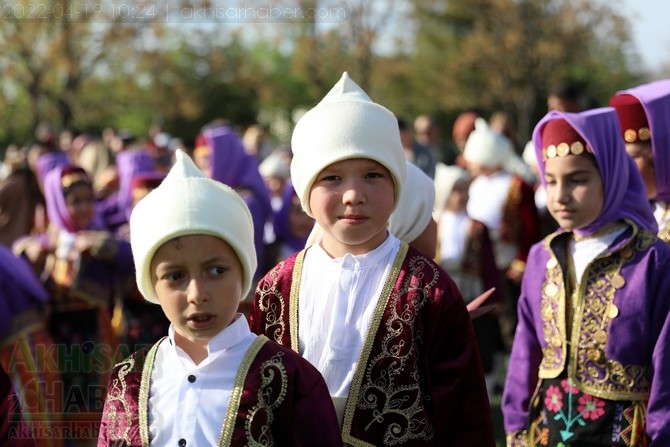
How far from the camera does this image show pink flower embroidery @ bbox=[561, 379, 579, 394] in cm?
424

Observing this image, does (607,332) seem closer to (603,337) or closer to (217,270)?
(603,337)

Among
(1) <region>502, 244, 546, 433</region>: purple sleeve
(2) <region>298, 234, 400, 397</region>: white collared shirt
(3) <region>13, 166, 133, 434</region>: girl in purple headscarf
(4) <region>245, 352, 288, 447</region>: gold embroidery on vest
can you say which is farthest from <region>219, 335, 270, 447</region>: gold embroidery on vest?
(3) <region>13, 166, 133, 434</region>: girl in purple headscarf

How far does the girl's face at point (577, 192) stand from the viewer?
4238 mm

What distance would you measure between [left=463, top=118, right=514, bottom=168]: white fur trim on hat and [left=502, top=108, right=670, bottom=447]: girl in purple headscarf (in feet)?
16.1

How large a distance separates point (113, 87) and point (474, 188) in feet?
79.4

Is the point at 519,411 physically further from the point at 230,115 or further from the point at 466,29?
the point at 466,29

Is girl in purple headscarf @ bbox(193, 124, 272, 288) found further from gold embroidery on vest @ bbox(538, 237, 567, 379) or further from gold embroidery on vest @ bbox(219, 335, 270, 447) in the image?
gold embroidery on vest @ bbox(219, 335, 270, 447)

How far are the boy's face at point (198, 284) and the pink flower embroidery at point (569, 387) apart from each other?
5.57 feet

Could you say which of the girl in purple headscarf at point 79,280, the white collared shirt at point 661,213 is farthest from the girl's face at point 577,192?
the girl in purple headscarf at point 79,280

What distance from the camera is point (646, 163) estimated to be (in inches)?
190

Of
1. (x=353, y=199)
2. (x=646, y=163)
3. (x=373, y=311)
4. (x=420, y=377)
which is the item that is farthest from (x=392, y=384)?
(x=646, y=163)

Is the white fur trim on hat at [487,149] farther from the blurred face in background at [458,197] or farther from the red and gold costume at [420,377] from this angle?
the red and gold costume at [420,377]

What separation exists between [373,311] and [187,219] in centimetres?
68

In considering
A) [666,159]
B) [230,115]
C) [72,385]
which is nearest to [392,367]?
[666,159]
